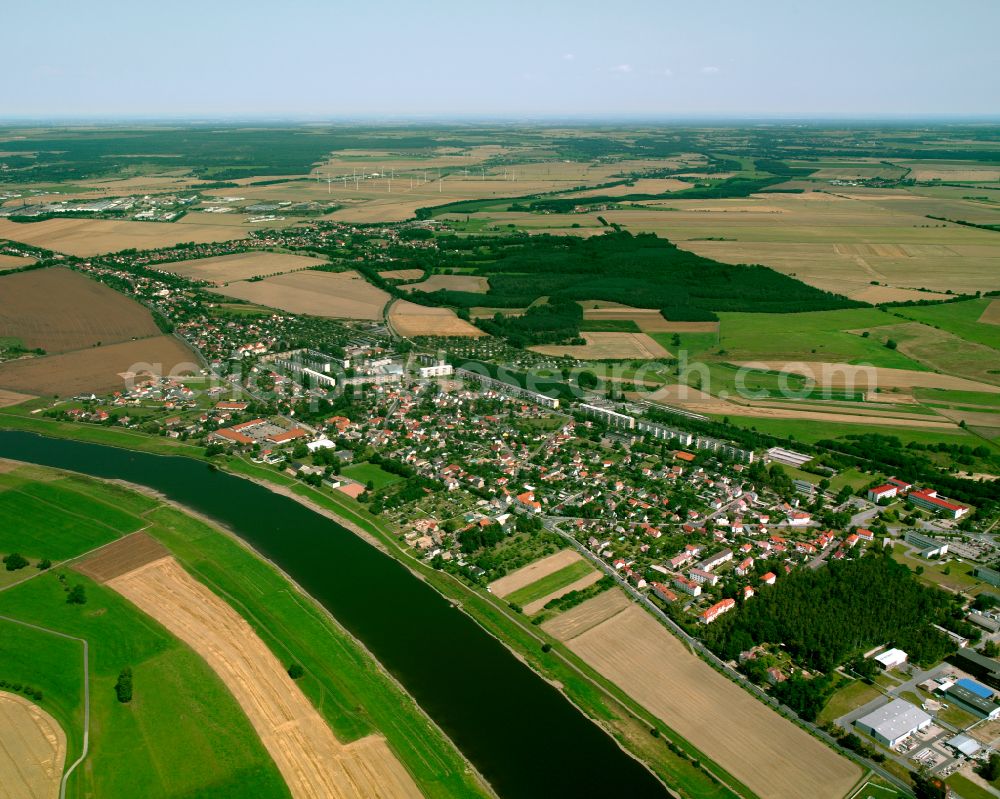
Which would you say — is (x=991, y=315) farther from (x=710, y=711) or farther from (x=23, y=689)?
(x=23, y=689)

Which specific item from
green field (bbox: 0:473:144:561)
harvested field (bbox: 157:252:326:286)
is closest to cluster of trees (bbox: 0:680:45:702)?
green field (bbox: 0:473:144:561)

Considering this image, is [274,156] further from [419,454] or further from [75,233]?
[419,454]

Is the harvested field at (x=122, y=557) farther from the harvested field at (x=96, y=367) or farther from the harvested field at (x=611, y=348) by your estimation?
the harvested field at (x=611, y=348)

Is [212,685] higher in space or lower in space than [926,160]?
lower

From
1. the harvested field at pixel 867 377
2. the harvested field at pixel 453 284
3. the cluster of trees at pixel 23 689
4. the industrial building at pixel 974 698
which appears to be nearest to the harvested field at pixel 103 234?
the harvested field at pixel 453 284

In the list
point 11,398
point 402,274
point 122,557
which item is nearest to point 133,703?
point 122,557

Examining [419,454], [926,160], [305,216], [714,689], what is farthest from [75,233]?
[926,160]
